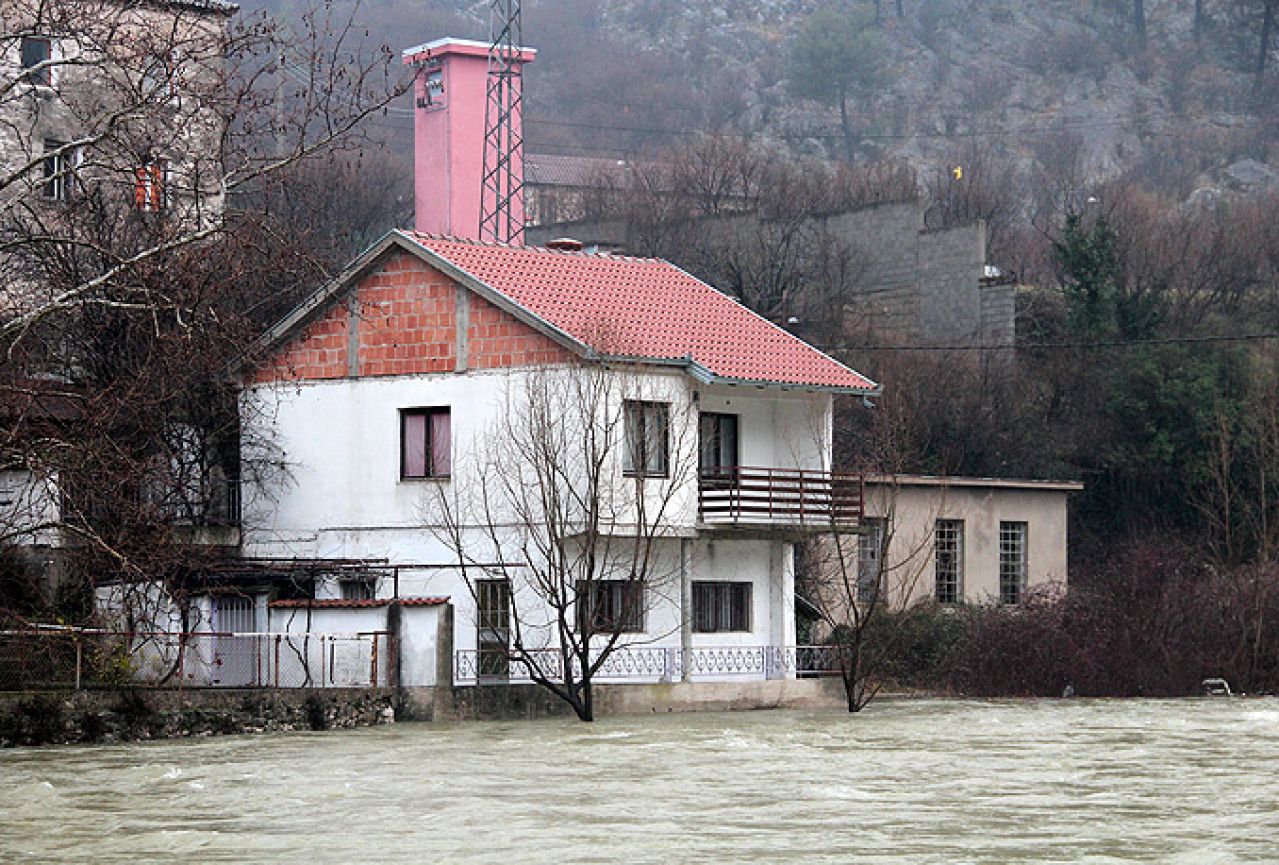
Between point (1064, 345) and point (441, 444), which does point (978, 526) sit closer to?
point (1064, 345)

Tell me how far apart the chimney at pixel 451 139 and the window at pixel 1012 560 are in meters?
22.6

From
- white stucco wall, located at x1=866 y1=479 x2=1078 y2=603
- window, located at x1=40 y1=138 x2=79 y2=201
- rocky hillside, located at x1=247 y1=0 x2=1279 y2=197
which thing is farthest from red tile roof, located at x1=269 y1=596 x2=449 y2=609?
rocky hillside, located at x1=247 y1=0 x2=1279 y2=197

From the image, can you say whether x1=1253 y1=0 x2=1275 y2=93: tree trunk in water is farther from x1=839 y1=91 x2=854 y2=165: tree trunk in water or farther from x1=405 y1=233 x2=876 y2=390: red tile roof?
x1=405 y1=233 x2=876 y2=390: red tile roof

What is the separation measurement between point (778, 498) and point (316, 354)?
914 centimetres

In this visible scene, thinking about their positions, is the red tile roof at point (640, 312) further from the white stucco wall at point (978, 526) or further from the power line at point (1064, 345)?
the power line at point (1064, 345)

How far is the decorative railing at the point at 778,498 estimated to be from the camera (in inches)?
1535

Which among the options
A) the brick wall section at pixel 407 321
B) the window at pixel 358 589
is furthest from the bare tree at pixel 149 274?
the brick wall section at pixel 407 321

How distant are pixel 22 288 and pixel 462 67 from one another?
25.1m

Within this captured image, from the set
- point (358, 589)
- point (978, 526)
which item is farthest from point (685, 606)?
point (978, 526)

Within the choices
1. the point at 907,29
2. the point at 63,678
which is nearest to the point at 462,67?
the point at 63,678

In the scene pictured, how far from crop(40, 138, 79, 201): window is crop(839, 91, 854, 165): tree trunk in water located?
79910mm

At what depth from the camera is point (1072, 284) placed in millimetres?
62125

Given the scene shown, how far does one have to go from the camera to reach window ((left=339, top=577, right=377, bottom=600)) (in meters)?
38.7

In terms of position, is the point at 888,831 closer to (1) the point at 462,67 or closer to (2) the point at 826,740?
(2) the point at 826,740
